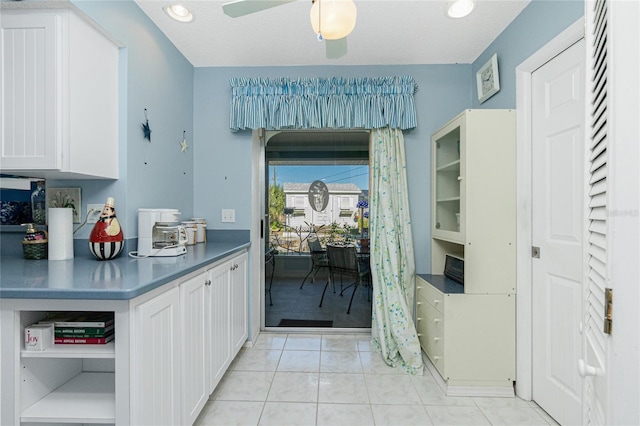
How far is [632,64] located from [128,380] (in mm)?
1672

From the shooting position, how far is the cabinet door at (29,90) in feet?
4.90

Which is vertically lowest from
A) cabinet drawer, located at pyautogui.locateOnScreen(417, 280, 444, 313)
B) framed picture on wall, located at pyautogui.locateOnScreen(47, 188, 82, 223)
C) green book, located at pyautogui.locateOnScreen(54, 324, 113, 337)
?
Answer: cabinet drawer, located at pyautogui.locateOnScreen(417, 280, 444, 313)

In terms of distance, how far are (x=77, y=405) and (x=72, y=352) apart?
10.1 inches

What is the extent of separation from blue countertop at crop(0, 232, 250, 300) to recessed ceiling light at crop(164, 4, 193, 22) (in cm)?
160

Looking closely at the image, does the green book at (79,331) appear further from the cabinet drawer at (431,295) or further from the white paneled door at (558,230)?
the white paneled door at (558,230)

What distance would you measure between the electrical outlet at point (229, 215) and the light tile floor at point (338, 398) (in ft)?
3.84

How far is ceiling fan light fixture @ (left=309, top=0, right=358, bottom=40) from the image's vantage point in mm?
1228

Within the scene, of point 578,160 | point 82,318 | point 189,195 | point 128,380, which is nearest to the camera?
point 128,380

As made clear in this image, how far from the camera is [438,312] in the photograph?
2.16m

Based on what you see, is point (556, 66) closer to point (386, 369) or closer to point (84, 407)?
point (386, 369)

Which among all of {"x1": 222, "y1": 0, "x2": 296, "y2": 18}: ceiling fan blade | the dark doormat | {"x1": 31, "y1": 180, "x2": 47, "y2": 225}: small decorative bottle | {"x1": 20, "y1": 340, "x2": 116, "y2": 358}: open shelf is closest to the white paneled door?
{"x1": 222, "y1": 0, "x2": 296, "y2": 18}: ceiling fan blade

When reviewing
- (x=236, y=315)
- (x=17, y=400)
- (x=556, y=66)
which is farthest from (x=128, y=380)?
(x=556, y=66)

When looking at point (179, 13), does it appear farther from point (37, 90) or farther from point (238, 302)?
point (238, 302)

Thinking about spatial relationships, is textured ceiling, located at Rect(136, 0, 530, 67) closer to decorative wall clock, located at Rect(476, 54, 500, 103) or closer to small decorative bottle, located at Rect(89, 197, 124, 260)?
decorative wall clock, located at Rect(476, 54, 500, 103)
